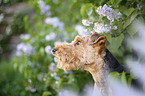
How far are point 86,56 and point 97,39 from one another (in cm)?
12

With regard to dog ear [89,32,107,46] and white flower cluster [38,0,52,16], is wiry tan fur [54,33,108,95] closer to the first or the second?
dog ear [89,32,107,46]

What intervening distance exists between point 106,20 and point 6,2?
4.53 meters

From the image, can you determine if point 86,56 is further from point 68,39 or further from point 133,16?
point 68,39

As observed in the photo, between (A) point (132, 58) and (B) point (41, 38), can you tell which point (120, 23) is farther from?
(B) point (41, 38)

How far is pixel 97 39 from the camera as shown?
2.49ft

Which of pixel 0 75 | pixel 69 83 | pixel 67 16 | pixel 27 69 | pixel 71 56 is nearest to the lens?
pixel 71 56

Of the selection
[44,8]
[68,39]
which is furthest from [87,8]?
[44,8]

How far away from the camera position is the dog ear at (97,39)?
0.76 m

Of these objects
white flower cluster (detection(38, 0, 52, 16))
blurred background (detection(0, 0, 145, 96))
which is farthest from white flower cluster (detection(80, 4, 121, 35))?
white flower cluster (detection(38, 0, 52, 16))

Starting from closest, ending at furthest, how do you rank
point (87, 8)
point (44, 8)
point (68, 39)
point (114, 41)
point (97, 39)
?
Result: point (97, 39)
point (114, 41)
point (87, 8)
point (68, 39)
point (44, 8)

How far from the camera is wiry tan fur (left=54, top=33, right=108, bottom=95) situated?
80cm

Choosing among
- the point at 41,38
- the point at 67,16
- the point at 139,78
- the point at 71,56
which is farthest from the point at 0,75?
the point at 139,78

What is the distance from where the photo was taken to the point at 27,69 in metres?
2.08

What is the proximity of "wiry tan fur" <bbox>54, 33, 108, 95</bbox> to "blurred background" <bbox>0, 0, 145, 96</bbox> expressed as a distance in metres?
0.07
